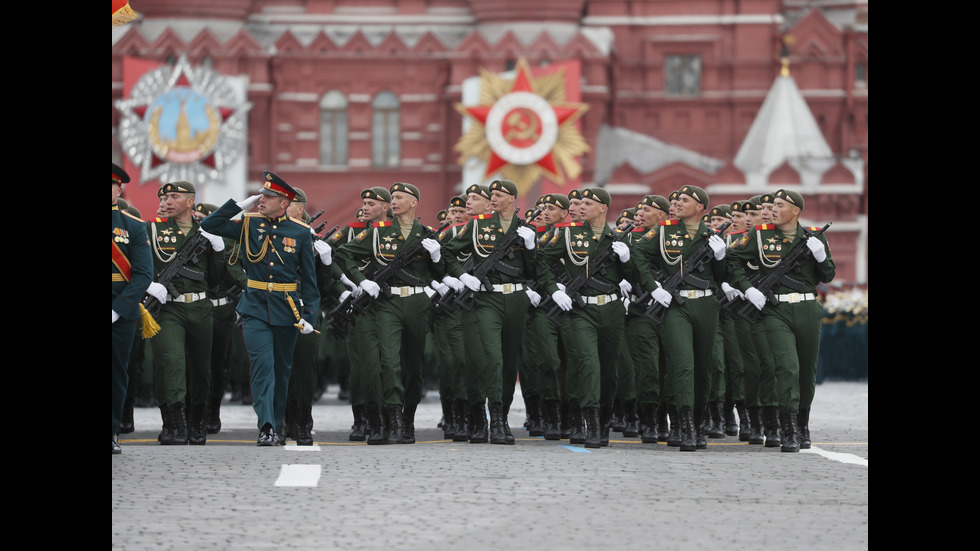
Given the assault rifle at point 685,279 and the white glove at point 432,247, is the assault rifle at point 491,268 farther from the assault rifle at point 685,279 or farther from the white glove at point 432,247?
the assault rifle at point 685,279

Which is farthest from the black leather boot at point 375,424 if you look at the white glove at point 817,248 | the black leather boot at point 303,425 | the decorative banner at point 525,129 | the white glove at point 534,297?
the decorative banner at point 525,129

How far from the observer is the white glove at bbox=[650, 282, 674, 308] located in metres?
14.1

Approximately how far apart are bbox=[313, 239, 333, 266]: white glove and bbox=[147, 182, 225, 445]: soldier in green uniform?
2.67ft

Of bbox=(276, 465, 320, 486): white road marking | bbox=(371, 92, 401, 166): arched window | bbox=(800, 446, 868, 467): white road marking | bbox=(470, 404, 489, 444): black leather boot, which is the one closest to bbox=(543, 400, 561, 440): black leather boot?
bbox=(470, 404, 489, 444): black leather boot

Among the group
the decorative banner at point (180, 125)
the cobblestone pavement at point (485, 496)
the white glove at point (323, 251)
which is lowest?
the cobblestone pavement at point (485, 496)

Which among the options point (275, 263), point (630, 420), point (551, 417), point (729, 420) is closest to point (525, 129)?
point (729, 420)

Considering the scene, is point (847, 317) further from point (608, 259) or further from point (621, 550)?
point (621, 550)

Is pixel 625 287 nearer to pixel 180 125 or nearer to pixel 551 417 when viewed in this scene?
pixel 551 417

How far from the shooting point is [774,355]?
14125 millimetres

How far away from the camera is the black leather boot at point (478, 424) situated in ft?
Result: 47.1

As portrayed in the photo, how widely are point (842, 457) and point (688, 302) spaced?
5.69 feet

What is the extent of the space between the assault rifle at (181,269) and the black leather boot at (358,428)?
1694 millimetres

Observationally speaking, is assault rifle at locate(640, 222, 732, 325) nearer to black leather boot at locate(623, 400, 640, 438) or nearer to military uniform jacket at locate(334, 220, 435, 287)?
black leather boot at locate(623, 400, 640, 438)
